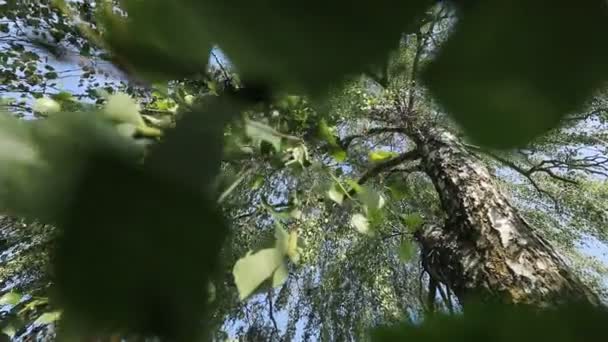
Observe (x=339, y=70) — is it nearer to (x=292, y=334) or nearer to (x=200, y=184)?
(x=200, y=184)

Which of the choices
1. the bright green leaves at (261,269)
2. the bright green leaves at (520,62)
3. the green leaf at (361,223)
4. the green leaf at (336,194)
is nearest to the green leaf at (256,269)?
the bright green leaves at (261,269)

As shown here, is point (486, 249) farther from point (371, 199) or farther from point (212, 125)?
point (212, 125)

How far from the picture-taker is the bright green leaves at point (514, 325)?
12 centimetres

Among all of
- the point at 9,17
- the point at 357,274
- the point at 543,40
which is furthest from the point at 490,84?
the point at 357,274

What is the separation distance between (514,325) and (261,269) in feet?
0.80

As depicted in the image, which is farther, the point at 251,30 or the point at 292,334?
the point at 292,334

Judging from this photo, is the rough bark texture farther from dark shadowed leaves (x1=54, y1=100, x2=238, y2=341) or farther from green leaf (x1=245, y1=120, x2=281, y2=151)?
dark shadowed leaves (x1=54, y1=100, x2=238, y2=341)

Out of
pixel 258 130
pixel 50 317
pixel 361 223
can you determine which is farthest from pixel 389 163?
pixel 258 130

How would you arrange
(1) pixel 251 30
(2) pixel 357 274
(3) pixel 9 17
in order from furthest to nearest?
(2) pixel 357 274, (3) pixel 9 17, (1) pixel 251 30

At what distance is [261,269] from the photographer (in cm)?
35

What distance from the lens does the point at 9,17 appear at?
247 cm

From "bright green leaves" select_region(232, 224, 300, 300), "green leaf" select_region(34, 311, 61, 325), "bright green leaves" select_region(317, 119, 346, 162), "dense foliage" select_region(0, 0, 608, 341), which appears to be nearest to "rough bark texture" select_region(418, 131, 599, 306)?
"bright green leaves" select_region(317, 119, 346, 162)

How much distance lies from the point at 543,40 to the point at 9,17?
2.92 meters

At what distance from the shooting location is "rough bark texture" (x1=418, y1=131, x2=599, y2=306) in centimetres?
102
